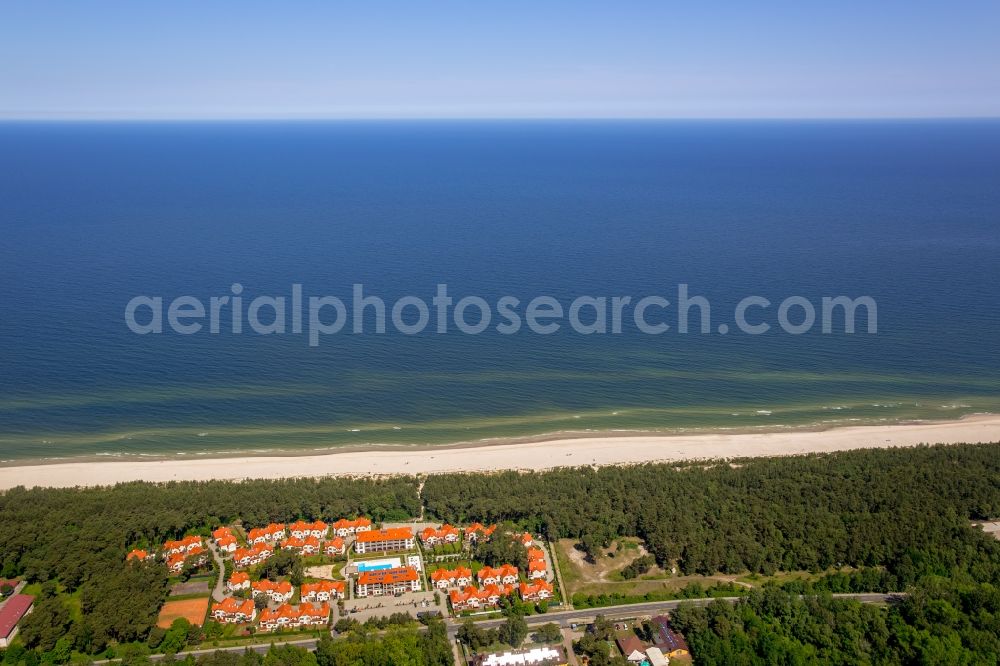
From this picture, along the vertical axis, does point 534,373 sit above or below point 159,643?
above

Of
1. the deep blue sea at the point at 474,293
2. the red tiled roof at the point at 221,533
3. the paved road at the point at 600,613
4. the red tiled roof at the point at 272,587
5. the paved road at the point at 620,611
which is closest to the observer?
the paved road at the point at 600,613

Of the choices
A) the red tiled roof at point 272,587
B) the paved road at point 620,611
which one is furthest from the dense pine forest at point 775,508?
the red tiled roof at point 272,587

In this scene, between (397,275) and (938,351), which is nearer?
(938,351)

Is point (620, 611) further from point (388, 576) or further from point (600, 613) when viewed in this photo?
point (388, 576)

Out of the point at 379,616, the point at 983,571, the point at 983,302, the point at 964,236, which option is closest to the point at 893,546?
the point at 983,571

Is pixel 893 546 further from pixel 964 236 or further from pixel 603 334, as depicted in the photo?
pixel 964 236

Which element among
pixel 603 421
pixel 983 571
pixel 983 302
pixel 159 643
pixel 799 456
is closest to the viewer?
pixel 159 643

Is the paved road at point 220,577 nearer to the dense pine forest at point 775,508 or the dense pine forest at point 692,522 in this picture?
the dense pine forest at point 692,522
